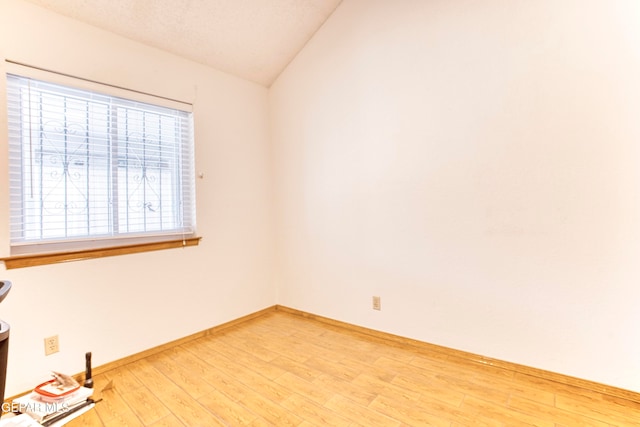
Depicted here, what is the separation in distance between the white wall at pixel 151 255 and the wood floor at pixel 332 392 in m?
0.33

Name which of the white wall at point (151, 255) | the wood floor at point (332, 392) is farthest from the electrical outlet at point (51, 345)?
the wood floor at point (332, 392)

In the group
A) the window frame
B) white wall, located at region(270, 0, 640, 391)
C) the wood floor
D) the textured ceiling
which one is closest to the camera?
the wood floor

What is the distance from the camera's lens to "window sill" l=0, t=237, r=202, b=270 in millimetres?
1912

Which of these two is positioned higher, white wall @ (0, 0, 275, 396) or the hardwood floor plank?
white wall @ (0, 0, 275, 396)

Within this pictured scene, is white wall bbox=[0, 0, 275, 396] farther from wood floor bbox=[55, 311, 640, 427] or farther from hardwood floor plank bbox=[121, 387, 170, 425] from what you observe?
hardwood floor plank bbox=[121, 387, 170, 425]

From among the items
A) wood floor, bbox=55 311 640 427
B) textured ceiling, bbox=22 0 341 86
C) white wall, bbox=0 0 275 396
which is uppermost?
textured ceiling, bbox=22 0 341 86

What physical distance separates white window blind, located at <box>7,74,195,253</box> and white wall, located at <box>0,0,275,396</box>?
10 centimetres

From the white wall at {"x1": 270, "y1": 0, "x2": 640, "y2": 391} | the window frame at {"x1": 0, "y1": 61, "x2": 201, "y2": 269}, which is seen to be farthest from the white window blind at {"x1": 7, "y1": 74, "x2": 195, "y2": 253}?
the white wall at {"x1": 270, "y1": 0, "x2": 640, "y2": 391}

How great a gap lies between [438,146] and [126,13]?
2421mm

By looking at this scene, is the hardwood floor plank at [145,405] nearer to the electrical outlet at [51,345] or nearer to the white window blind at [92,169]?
the electrical outlet at [51,345]

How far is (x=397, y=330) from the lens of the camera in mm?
2613

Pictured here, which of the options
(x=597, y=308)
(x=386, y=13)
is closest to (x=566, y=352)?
(x=597, y=308)

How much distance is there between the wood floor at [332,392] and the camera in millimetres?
1688

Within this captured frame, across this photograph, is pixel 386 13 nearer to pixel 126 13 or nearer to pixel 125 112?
pixel 126 13
